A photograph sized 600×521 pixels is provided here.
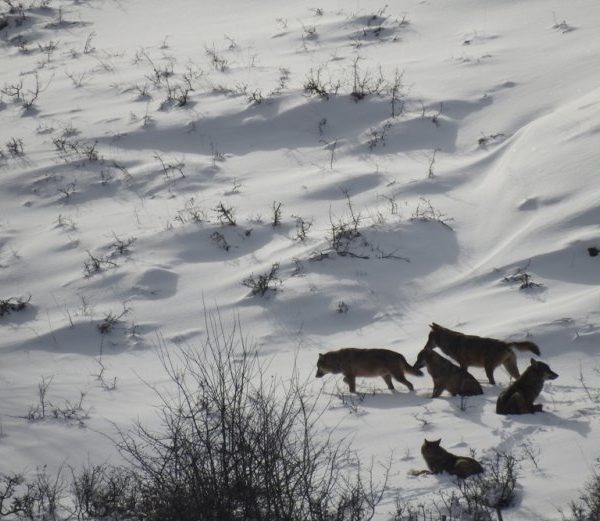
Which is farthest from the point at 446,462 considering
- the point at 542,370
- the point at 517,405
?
the point at 542,370

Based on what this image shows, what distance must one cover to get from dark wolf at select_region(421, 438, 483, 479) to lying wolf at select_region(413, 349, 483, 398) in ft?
5.01

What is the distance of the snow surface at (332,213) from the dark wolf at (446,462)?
0.12 meters

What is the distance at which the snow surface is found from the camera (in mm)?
8930

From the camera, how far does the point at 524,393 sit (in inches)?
316

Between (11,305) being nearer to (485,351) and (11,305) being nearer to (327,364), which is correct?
(327,364)

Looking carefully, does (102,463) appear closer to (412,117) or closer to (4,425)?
(4,425)

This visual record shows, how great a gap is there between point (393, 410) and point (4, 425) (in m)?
3.94

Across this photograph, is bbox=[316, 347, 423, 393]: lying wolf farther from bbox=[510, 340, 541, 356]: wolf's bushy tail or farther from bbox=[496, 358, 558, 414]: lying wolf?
bbox=[496, 358, 558, 414]: lying wolf

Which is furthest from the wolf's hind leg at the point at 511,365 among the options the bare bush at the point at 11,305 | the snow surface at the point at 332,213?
the bare bush at the point at 11,305

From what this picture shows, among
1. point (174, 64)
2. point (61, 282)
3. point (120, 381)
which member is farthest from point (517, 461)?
point (174, 64)

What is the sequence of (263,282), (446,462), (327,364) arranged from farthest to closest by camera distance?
(263,282)
(327,364)
(446,462)

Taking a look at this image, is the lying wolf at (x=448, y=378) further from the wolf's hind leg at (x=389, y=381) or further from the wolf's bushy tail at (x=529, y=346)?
the wolf's bushy tail at (x=529, y=346)

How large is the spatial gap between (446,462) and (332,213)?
6534 mm

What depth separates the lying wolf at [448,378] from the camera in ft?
28.6
